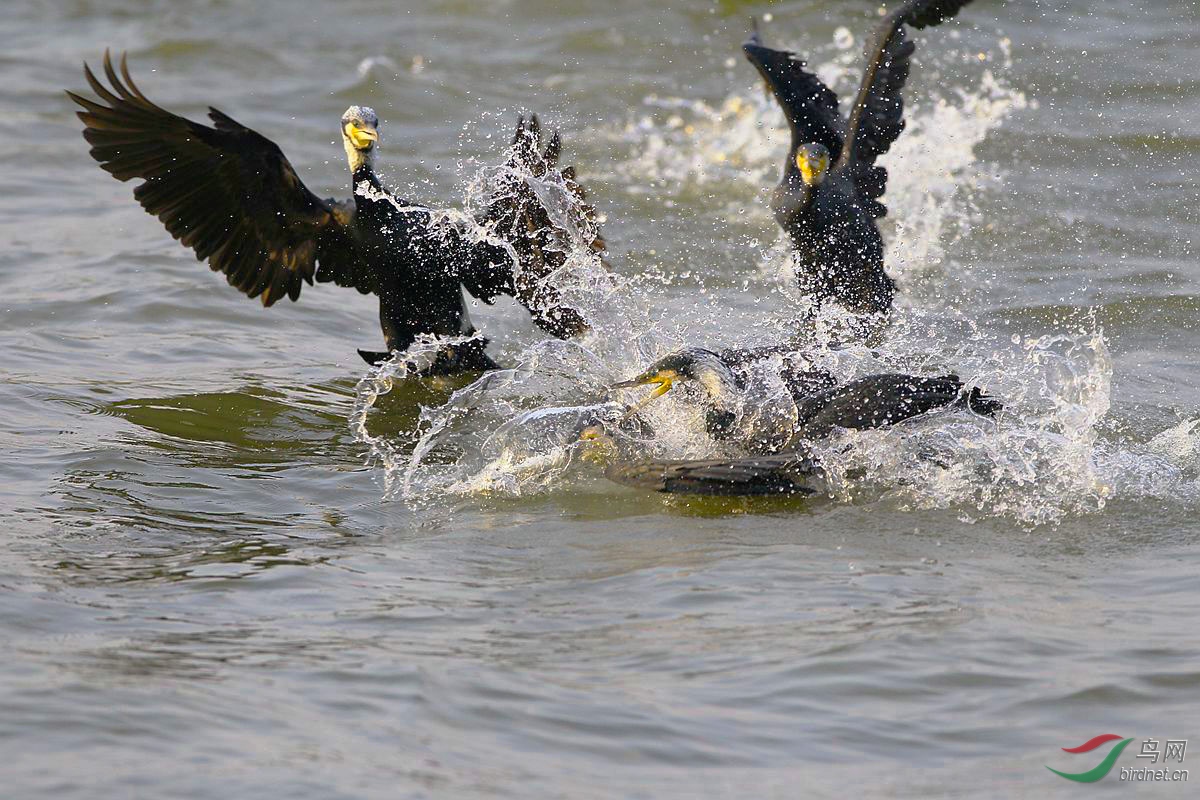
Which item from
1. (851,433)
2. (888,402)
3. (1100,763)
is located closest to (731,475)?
(851,433)

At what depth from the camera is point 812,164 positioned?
6777 millimetres

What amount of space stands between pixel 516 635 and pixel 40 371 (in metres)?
3.69

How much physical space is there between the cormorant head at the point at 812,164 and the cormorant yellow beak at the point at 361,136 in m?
1.90

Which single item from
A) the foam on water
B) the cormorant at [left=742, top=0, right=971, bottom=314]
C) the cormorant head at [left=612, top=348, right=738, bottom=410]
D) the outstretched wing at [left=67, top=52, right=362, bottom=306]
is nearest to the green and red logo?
A: the foam on water

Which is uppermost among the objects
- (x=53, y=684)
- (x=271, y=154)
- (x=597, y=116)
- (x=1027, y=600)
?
(x=597, y=116)

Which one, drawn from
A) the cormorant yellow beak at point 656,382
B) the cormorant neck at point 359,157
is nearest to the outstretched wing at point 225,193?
the cormorant neck at point 359,157

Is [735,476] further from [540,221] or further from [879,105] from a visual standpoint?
[879,105]

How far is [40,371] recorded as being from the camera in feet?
22.8

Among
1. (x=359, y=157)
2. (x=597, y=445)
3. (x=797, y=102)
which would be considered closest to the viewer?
(x=597, y=445)

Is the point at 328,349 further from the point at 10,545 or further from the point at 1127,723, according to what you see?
the point at 1127,723

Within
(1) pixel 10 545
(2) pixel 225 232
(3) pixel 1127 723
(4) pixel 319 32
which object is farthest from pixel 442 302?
(4) pixel 319 32

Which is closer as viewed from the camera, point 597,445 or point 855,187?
point 597,445

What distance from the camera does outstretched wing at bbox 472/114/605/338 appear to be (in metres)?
6.20

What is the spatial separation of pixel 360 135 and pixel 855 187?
229cm
